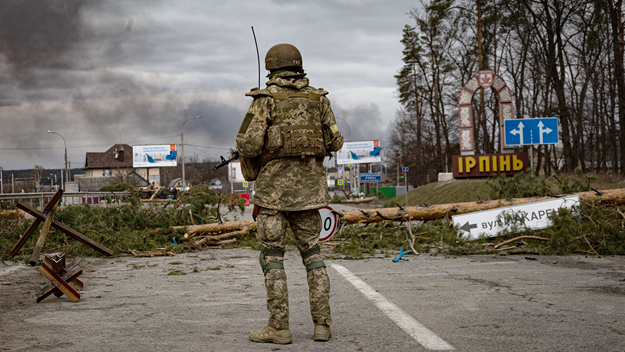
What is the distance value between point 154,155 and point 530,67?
49601mm

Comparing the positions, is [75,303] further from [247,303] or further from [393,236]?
[393,236]

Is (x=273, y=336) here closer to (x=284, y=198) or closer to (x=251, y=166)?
(x=284, y=198)

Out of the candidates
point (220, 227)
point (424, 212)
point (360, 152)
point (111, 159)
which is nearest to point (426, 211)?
point (424, 212)

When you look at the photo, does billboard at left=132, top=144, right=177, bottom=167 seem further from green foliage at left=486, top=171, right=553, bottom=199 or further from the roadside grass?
green foliage at left=486, top=171, right=553, bottom=199

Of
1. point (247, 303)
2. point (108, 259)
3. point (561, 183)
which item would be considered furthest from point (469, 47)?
point (247, 303)

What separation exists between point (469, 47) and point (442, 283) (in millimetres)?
35419

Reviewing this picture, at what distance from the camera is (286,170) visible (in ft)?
13.3

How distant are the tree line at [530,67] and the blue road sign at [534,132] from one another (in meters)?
8.38

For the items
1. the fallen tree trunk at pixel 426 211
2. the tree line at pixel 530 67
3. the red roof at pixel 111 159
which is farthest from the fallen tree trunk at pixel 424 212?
the red roof at pixel 111 159

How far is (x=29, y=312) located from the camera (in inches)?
192

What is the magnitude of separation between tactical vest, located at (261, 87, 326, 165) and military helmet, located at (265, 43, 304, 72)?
0.68 ft

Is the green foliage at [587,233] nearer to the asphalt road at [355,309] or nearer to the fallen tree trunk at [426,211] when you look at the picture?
the asphalt road at [355,309]

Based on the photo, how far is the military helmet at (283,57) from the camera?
13.5 ft

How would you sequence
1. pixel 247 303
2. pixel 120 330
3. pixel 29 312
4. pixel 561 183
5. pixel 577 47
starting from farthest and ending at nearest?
1. pixel 577 47
2. pixel 561 183
3. pixel 247 303
4. pixel 29 312
5. pixel 120 330
